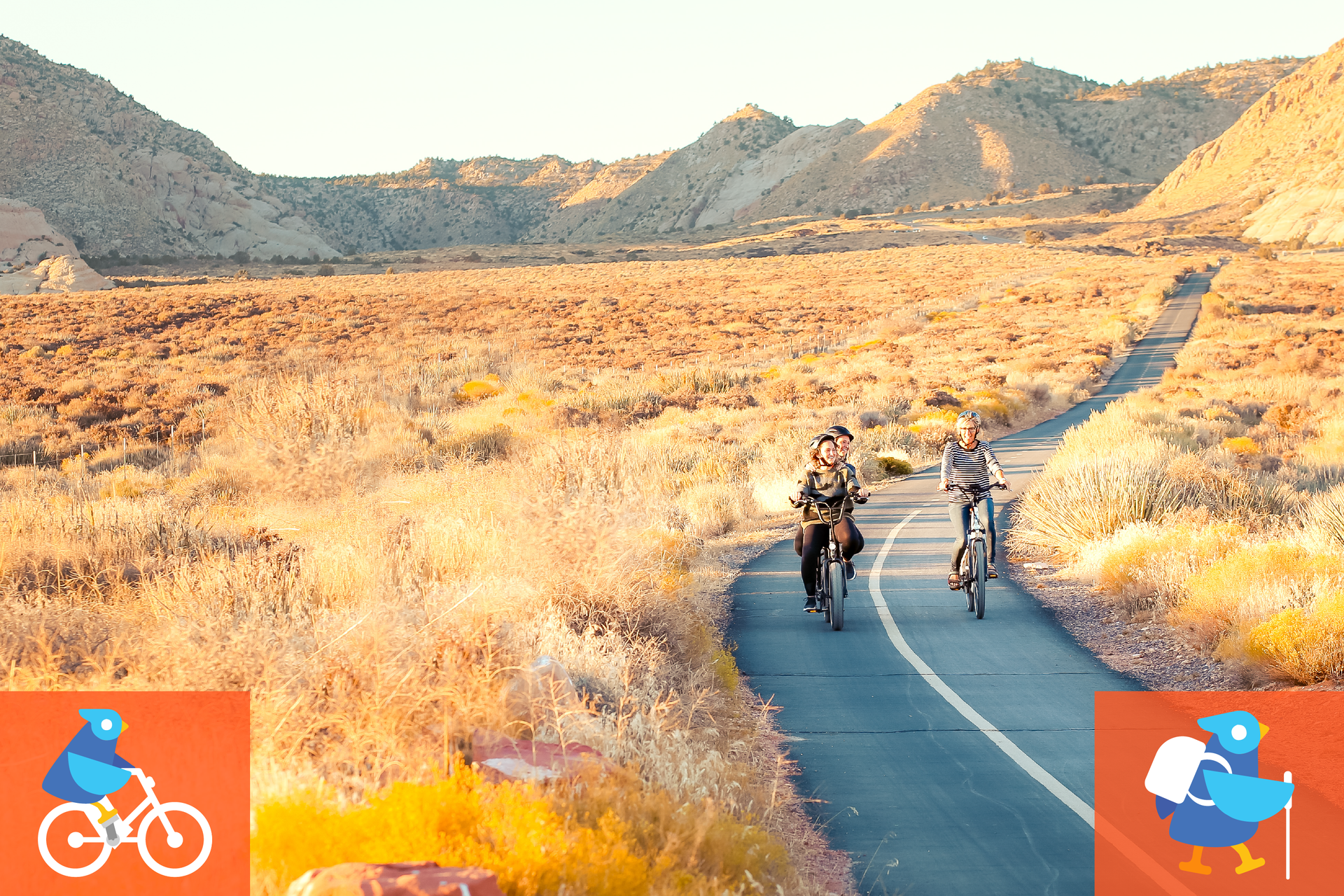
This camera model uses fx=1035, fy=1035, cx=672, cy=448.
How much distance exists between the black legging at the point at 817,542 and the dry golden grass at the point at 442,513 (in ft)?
3.71

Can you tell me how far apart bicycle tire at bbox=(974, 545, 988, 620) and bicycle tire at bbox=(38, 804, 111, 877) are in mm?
8737

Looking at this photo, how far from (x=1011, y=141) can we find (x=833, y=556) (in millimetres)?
154193

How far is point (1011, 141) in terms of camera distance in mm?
149875

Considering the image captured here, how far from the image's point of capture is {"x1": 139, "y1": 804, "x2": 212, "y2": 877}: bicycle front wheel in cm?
402

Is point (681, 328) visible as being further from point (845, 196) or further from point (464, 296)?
point (845, 196)

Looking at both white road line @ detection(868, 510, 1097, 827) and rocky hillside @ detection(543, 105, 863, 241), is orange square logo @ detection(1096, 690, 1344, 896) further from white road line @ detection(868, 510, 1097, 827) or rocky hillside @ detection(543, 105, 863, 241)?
rocky hillside @ detection(543, 105, 863, 241)

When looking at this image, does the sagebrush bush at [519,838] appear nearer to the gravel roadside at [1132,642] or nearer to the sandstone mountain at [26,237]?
the gravel roadside at [1132,642]

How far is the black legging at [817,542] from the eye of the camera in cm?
1027

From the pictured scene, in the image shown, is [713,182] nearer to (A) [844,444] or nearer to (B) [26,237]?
(B) [26,237]

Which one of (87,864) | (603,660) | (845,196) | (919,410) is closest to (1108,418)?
(919,410)

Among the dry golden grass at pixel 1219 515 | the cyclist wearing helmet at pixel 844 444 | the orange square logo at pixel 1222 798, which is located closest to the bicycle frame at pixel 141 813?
the orange square logo at pixel 1222 798

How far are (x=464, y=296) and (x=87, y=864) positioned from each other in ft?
Result: 201

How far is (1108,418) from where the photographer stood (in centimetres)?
2162

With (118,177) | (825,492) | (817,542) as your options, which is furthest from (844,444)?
(118,177)
